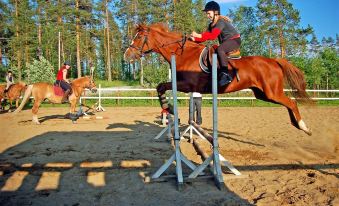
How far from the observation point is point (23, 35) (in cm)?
4488

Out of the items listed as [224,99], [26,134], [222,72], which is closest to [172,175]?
[222,72]

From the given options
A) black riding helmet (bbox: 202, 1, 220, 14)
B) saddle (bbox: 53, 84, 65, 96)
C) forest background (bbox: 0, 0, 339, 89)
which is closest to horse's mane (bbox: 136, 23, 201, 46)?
black riding helmet (bbox: 202, 1, 220, 14)

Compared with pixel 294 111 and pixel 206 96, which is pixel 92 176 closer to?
pixel 294 111

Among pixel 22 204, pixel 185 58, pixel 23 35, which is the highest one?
pixel 23 35

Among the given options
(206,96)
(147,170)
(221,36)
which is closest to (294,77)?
(221,36)

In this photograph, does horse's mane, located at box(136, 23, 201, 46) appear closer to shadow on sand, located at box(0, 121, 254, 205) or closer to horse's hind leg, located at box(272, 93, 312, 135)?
horse's hind leg, located at box(272, 93, 312, 135)

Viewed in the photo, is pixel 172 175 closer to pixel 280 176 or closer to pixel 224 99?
pixel 280 176

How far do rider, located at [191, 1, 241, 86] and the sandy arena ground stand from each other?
1899mm

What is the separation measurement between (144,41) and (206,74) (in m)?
1.65

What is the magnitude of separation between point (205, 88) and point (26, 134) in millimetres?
7111

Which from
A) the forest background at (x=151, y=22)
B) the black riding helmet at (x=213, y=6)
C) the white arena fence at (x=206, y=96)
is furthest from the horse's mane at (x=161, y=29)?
the forest background at (x=151, y=22)

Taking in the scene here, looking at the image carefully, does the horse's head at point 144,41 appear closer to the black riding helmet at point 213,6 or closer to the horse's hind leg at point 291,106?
the black riding helmet at point 213,6

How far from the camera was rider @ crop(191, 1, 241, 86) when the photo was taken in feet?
20.3

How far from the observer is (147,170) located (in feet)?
19.6
